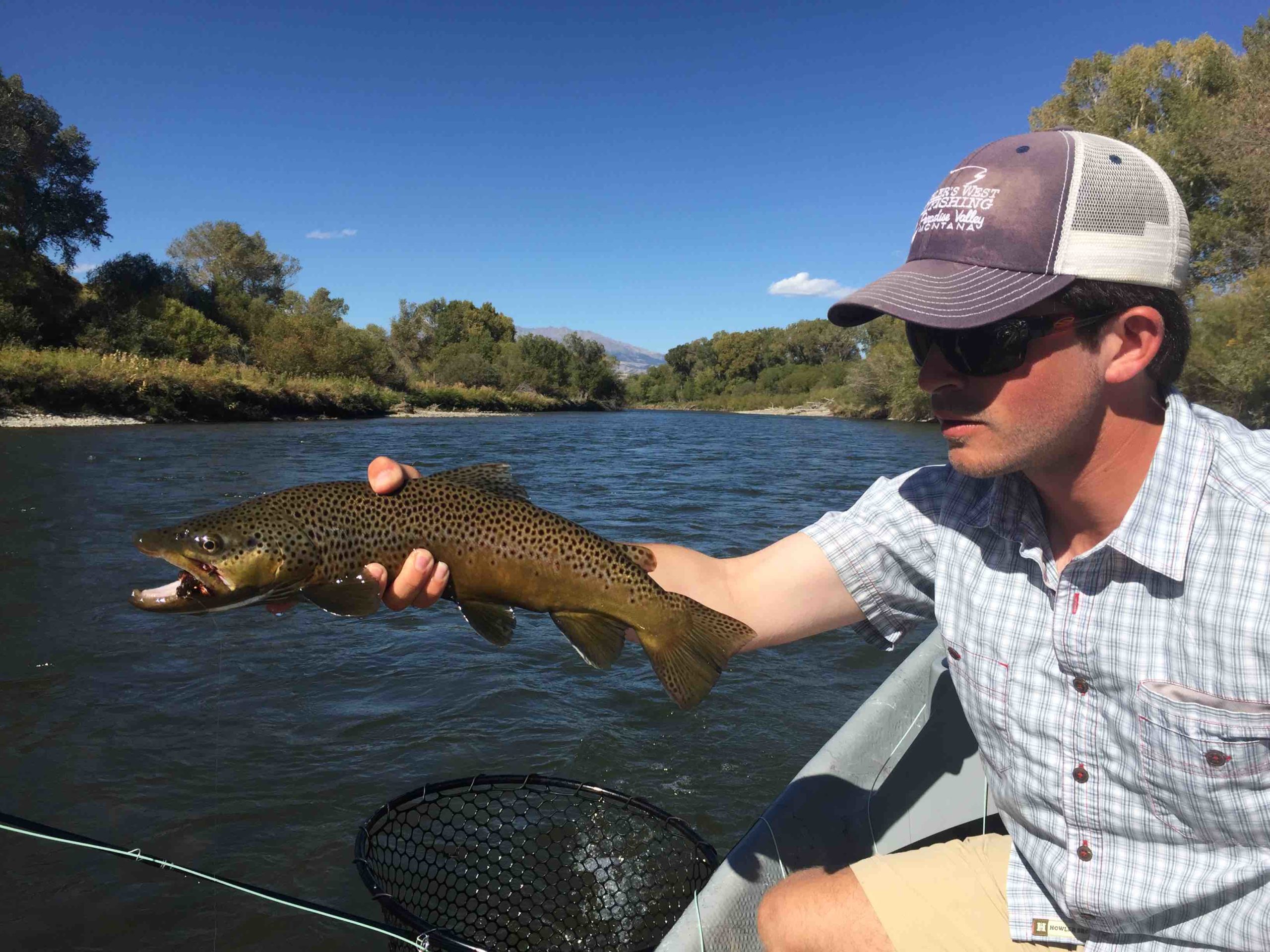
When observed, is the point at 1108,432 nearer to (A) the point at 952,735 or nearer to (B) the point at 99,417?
(A) the point at 952,735

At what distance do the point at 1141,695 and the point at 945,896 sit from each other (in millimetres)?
886

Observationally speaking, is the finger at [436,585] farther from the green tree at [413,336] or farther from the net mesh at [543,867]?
the green tree at [413,336]

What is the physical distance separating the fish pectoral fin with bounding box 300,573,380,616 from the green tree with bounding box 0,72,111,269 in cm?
4936

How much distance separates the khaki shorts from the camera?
7.22 feet

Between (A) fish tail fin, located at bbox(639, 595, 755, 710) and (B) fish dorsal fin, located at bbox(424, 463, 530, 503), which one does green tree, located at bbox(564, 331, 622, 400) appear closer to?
(B) fish dorsal fin, located at bbox(424, 463, 530, 503)

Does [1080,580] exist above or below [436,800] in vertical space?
above

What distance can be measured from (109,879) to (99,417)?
30.8 m

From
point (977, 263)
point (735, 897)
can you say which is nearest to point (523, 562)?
point (735, 897)

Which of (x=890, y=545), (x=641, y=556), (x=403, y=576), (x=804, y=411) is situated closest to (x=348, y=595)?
(x=403, y=576)

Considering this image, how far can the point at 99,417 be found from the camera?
29.6 meters

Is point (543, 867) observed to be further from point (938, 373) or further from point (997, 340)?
point (997, 340)

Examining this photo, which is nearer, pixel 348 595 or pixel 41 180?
pixel 348 595

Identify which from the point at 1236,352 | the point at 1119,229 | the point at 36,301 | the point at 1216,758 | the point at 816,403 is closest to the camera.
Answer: the point at 1216,758

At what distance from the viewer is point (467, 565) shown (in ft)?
7.86
